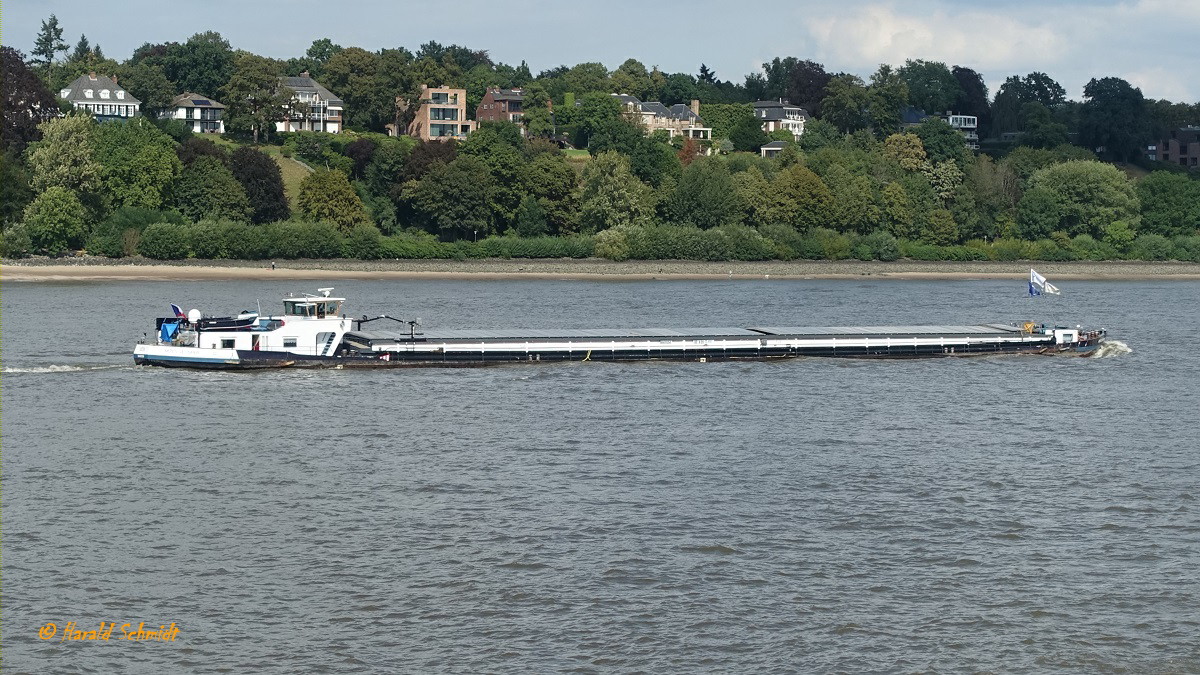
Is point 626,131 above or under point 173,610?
above

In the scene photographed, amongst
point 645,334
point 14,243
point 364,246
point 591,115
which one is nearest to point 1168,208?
point 591,115

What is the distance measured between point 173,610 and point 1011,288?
121373mm

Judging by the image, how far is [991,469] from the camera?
41.7 meters

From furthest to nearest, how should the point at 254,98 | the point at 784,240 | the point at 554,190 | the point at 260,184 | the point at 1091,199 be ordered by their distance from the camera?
the point at 1091,199 < the point at 254,98 < the point at 784,240 < the point at 554,190 < the point at 260,184

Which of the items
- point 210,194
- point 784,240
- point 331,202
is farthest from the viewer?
point 784,240

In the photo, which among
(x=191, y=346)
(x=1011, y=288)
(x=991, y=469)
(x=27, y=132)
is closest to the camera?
(x=991, y=469)

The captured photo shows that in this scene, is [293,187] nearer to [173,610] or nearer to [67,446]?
[67,446]

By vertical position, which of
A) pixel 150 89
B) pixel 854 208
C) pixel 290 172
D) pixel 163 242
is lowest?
pixel 163 242

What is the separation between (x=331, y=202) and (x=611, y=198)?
1146 inches

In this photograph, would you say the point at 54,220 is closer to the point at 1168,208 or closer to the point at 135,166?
the point at 135,166

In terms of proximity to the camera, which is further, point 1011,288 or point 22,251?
point 1011,288

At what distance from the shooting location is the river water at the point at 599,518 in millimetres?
26141

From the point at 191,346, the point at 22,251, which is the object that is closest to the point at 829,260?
the point at 22,251

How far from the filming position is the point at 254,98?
6594 inches
